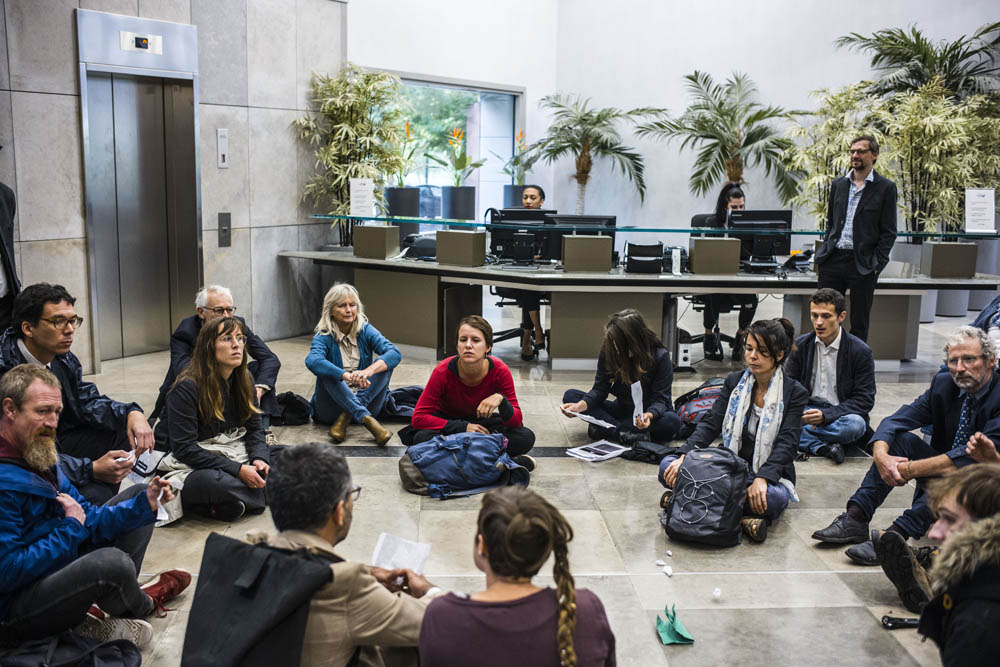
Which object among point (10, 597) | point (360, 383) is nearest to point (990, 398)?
point (360, 383)

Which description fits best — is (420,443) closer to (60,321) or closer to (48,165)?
(60,321)

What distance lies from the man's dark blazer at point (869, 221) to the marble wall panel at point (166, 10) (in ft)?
18.4

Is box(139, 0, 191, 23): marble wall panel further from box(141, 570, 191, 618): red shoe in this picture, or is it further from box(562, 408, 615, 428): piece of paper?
box(141, 570, 191, 618): red shoe

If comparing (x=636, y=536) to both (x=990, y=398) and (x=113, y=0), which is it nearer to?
(x=990, y=398)

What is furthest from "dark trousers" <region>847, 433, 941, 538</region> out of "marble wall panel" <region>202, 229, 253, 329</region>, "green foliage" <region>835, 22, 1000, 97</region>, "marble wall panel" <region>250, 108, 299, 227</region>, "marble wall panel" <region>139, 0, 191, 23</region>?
"green foliage" <region>835, 22, 1000, 97</region>

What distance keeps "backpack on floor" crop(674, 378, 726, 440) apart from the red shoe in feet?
10.7

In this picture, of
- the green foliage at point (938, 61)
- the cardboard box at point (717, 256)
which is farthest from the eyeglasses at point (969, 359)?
the green foliage at point (938, 61)

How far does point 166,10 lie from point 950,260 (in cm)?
704

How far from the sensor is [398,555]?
2.73 meters

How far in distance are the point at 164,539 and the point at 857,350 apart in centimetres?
399

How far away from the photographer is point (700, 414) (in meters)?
5.90

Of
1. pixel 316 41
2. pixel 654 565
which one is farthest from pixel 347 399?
pixel 316 41

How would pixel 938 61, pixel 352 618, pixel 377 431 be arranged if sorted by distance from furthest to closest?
1. pixel 938 61
2. pixel 377 431
3. pixel 352 618

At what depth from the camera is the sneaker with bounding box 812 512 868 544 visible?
14.0 feet
